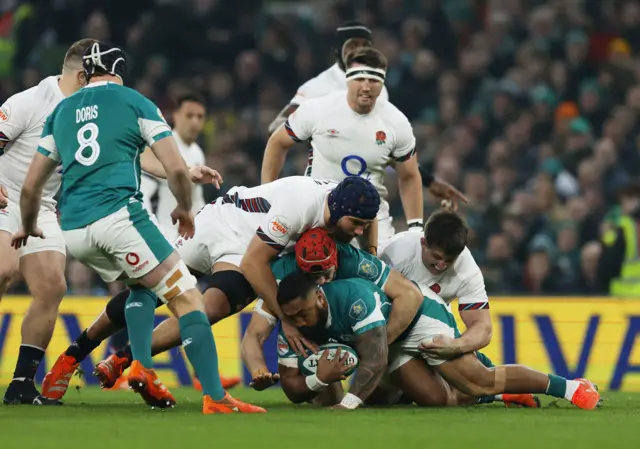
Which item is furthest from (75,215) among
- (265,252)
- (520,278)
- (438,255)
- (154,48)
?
(154,48)

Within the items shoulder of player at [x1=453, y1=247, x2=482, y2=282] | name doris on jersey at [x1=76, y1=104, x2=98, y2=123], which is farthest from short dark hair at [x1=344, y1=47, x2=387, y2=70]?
name doris on jersey at [x1=76, y1=104, x2=98, y2=123]

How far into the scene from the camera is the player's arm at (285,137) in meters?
9.38

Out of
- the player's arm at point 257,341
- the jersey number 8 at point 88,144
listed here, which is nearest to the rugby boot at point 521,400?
the player's arm at point 257,341

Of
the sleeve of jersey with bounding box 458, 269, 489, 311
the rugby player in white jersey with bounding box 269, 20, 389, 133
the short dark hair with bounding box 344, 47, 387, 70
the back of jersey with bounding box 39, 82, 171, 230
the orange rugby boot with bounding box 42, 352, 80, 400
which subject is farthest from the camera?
the rugby player in white jersey with bounding box 269, 20, 389, 133

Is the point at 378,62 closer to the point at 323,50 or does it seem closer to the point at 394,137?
the point at 394,137

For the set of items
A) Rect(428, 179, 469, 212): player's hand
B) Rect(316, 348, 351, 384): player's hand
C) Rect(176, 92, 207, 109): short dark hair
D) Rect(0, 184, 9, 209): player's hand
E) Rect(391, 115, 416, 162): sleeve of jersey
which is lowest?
Rect(316, 348, 351, 384): player's hand

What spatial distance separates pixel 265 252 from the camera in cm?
804

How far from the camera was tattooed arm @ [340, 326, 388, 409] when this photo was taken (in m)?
7.79

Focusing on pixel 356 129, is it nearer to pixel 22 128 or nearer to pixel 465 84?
pixel 22 128

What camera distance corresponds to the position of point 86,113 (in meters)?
7.50

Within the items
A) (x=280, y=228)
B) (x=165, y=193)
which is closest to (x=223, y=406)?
(x=280, y=228)

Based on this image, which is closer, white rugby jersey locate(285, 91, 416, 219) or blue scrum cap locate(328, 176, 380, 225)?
blue scrum cap locate(328, 176, 380, 225)

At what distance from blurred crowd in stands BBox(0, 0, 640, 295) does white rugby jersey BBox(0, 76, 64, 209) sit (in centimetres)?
581

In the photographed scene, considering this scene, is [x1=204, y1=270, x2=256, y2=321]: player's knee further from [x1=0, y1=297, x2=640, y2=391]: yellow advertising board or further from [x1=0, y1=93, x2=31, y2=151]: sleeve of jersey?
[x1=0, y1=297, x2=640, y2=391]: yellow advertising board
